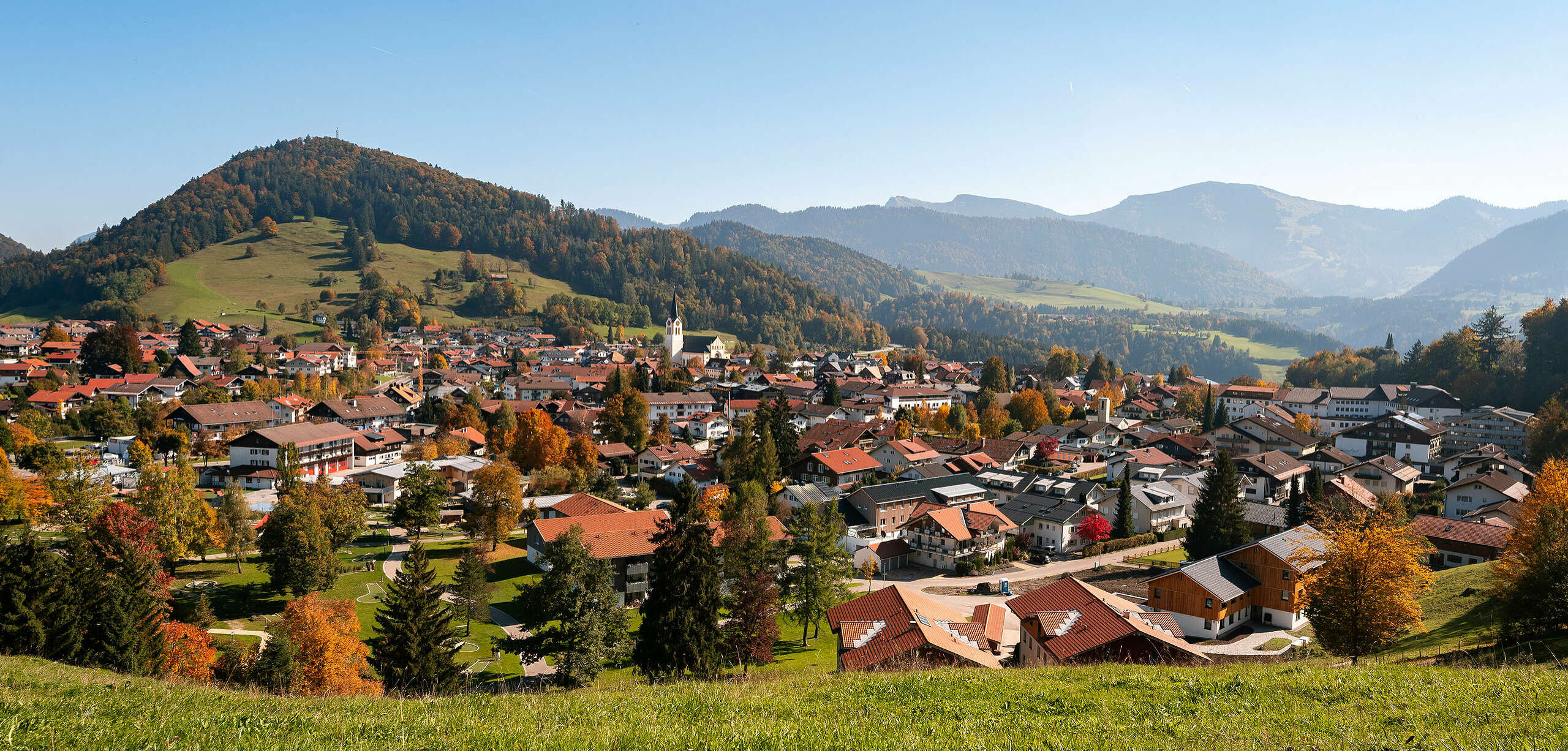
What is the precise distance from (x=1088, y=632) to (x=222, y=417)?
2459 inches

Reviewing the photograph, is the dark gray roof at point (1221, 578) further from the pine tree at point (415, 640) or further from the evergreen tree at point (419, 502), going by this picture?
the evergreen tree at point (419, 502)

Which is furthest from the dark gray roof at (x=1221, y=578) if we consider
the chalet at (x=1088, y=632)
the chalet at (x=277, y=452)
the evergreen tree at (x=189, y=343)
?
the evergreen tree at (x=189, y=343)

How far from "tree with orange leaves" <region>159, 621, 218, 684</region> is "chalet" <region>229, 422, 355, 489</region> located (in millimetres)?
28407

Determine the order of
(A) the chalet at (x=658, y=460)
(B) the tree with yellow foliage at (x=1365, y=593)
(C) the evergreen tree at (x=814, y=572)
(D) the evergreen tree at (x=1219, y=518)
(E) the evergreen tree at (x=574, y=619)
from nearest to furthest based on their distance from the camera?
(B) the tree with yellow foliage at (x=1365, y=593) < (E) the evergreen tree at (x=574, y=619) < (C) the evergreen tree at (x=814, y=572) < (D) the evergreen tree at (x=1219, y=518) < (A) the chalet at (x=658, y=460)

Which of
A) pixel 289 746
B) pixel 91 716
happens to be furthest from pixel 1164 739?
pixel 91 716

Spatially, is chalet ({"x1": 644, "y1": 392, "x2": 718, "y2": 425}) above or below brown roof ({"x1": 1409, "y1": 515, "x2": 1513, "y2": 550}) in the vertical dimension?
above

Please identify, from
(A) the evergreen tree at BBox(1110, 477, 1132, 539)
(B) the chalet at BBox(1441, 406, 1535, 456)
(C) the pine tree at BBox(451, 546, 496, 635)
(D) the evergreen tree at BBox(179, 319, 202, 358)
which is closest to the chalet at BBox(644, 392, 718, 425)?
(A) the evergreen tree at BBox(1110, 477, 1132, 539)

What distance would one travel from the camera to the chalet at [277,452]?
168 ft

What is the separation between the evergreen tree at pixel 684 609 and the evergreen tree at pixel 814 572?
28.8 feet

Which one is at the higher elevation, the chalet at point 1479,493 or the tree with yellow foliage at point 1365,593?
the tree with yellow foliage at point 1365,593

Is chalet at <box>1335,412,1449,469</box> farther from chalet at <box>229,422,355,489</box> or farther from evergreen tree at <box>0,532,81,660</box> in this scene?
chalet at <box>229,422,355,489</box>

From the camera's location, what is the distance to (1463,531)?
38.9 m

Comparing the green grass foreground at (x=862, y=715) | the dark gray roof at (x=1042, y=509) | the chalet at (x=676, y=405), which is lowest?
the dark gray roof at (x=1042, y=509)

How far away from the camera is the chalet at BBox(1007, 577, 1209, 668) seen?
20.6 m
